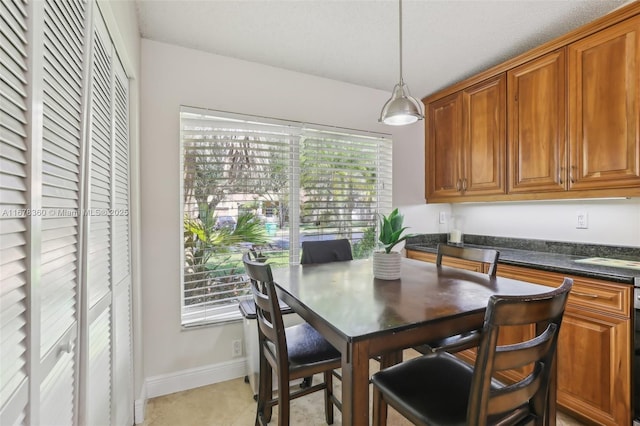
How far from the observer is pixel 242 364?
7.79 feet

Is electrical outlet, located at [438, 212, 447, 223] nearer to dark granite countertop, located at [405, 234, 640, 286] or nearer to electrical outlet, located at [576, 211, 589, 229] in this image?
dark granite countertop, located at [405, 234, 640, 286]

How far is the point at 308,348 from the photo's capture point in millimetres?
1526

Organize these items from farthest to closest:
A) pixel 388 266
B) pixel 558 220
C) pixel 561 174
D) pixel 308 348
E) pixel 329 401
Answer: pixel 558 220, pixel 561 174, pixel 329 401, pixel 388 266, pixel 308 348

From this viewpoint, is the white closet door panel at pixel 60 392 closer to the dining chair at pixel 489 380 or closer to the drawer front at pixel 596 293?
the dining chair at pixel 489 380

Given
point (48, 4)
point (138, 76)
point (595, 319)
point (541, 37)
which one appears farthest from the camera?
point (541, 37)

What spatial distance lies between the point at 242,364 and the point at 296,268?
1.02 m

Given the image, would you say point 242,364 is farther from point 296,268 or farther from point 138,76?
point 138,76

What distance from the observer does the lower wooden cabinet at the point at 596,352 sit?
1.58 meters

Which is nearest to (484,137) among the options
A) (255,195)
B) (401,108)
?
(401,108)

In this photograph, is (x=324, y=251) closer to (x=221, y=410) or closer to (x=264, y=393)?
(x=264, y=393)

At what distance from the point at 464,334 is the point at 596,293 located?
2.45 ft

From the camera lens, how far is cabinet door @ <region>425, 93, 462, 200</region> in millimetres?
2859

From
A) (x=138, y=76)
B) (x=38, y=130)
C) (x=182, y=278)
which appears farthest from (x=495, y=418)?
(x=138, y=76)

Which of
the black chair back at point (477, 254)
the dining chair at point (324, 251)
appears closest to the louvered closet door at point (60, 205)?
the dining chair at point (324, 251)
